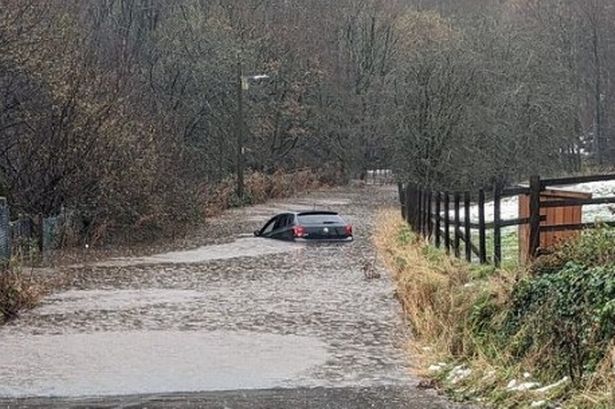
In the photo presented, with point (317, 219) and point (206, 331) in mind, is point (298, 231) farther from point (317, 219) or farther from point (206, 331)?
point (206, 331)

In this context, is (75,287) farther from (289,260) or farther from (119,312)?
(289,260)

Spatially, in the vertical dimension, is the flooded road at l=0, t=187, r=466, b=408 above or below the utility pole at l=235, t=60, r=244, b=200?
below

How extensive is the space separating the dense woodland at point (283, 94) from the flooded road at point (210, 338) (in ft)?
16.6

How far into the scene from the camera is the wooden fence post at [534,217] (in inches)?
527

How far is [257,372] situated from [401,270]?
27.5 ft

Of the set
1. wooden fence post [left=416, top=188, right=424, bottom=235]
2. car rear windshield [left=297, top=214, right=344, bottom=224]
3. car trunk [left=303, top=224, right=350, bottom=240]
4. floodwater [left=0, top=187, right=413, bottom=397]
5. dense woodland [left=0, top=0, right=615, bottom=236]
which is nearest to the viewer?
floodwater [left=0, top=187, right=413, bottom=397]

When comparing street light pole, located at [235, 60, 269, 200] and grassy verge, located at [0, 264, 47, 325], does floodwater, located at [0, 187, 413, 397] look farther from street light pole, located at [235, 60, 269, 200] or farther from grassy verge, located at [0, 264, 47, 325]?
street light pole, located at [235, 60, 269, 200]

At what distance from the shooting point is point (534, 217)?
44.1 ft

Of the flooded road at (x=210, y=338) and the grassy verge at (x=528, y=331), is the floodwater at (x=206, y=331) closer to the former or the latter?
the flooded road at (x=210, y=338)

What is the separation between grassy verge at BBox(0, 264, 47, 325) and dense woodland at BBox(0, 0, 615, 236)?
7803 millimetres

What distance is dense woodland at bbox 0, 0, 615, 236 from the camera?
24.4 metres

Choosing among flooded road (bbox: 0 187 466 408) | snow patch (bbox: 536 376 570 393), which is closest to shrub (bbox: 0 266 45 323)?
flooded road (bbox: 0 187 466 408)

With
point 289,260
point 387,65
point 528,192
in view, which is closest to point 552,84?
point 387,65

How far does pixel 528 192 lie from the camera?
1389cm
